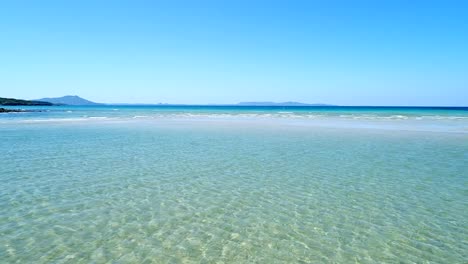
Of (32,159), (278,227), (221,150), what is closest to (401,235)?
(278,227)

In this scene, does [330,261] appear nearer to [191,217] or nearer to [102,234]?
[191,217]

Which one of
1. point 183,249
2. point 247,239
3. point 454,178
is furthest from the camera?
point 454,178

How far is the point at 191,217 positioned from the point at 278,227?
182 centimetres

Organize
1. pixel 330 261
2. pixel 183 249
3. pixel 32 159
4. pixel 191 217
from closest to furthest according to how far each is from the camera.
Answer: pixel 330 261, pixel 183 249, pixel 191 217, pixel 32 159

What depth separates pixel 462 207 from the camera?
7492 mm

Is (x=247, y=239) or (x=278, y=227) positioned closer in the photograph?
(x=247, y=239)

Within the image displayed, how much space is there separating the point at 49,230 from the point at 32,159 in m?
8.35

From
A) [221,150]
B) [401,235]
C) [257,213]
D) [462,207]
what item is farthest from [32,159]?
[462,207]

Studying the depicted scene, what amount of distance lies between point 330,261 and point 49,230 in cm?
500

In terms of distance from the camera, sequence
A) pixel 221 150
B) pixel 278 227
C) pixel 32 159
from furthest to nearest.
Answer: pixel 221 150 → pixel 32 159 → pixel 278 227

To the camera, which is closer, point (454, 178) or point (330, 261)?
point (330, 261)

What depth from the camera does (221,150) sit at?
16.0m

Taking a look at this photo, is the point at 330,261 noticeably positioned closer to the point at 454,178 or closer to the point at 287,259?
the point at 287,259

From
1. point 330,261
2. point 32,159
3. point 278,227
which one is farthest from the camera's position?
point 32,159
